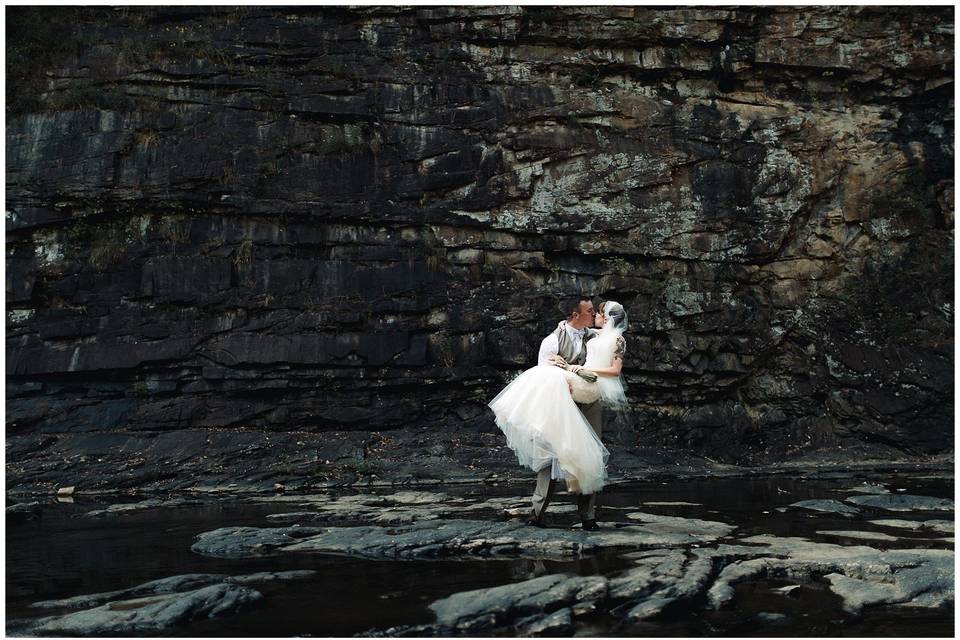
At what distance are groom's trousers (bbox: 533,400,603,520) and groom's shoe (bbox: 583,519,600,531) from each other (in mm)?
40

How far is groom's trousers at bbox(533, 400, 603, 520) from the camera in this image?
9555mm

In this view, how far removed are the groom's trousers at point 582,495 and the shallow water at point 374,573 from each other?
61cm

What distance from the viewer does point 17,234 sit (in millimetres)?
21812

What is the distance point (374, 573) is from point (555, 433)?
8.46ft

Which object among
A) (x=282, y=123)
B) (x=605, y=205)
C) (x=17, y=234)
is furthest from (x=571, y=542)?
(x=17, y=234)

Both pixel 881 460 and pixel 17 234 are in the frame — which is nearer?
pixel 881 460

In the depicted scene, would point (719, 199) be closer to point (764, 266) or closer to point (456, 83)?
point (764, 266)

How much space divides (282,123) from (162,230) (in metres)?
3.95

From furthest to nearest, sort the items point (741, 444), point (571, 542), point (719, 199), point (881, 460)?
point (719, 199) → point (741, 444) → point (881, 460) → point (571, 542)

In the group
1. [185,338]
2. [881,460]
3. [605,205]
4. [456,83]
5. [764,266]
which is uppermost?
[456,83]

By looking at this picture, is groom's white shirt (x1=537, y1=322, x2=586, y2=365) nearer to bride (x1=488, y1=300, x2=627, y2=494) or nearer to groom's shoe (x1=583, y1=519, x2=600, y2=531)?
bride (x1=488, y1=300, x2=627, y2=494)

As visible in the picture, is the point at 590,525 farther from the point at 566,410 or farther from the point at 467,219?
the point at 467,219

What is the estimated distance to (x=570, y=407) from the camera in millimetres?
9430

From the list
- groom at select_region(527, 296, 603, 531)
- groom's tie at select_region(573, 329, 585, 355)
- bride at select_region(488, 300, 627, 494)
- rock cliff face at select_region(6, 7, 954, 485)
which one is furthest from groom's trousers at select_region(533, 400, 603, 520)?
rock cliff face at select_region(6, 7, 954, 485)
